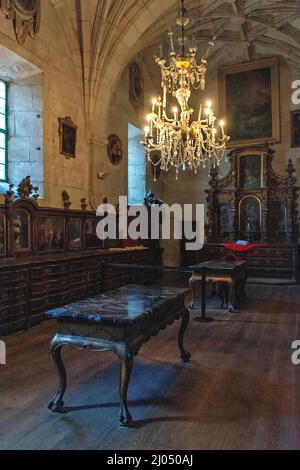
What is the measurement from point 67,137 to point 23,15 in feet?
7.86

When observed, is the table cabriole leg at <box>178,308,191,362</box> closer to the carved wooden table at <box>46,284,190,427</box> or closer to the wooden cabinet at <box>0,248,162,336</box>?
the carved wooden table at <box>46,284,190,427</box>

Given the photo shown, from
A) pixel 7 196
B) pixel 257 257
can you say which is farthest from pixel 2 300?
pixel 257 257

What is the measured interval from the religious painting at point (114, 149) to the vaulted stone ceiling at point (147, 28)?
1.00 m

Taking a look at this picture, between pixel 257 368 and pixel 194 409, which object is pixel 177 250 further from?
pixel 194 409

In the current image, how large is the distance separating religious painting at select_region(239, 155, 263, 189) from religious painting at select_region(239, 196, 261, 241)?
45 cm

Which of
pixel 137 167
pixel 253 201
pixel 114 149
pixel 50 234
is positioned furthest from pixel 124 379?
pixel 253 201

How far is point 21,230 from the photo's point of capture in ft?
21.4

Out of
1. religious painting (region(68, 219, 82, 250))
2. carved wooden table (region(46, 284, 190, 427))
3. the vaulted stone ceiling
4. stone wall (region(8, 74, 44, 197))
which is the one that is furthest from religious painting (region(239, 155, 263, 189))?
carved wooden table (region(46, 284, 190, 427))

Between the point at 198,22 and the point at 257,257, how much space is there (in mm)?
7304

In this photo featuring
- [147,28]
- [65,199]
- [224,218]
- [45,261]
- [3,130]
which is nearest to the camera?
[45,261]

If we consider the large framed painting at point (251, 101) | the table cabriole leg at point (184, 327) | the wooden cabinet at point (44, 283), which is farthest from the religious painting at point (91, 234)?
the large framed painting at point (251, 101)

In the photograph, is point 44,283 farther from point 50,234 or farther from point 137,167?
point 137,167

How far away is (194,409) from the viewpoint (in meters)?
3.10

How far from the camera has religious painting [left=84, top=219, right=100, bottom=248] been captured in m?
8.65
